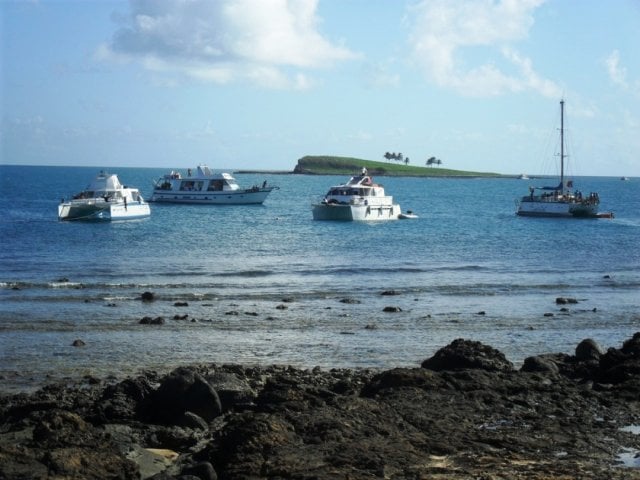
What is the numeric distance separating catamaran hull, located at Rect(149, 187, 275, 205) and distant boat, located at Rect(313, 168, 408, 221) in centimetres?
2522

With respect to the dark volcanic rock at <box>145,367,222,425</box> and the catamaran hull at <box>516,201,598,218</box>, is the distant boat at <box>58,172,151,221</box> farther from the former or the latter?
the dark volcanic rock at <box>145,367,222,425</box>

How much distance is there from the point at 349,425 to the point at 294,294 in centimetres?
1985

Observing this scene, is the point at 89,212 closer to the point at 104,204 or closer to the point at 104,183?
the point at 104,204

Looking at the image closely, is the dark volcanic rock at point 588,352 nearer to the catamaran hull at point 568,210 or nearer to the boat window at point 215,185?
the catamaran hull at point 568,210

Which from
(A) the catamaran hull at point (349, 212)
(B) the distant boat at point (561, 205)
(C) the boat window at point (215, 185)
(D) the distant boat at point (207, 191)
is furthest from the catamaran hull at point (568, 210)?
(C) the boat window at point (215, 185)

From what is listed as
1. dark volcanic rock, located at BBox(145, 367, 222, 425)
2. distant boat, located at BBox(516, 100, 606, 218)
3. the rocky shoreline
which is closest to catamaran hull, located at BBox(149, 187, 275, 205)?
distant boat, located at BBox(516, 100, 606, 218)

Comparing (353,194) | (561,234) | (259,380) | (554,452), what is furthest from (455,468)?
(353,194)

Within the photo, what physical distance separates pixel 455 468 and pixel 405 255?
3729 centimetres

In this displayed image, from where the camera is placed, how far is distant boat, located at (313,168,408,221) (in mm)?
75688

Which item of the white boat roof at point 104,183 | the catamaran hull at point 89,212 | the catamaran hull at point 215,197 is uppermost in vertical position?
the white boat roof at point 104,183

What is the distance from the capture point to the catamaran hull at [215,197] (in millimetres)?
101875

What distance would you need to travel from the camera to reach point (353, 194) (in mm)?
77688

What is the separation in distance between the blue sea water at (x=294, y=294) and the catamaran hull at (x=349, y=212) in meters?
7.85

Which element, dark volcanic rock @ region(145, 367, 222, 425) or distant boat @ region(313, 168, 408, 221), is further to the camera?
distant boat @ region(313, 168, 408, 221)
